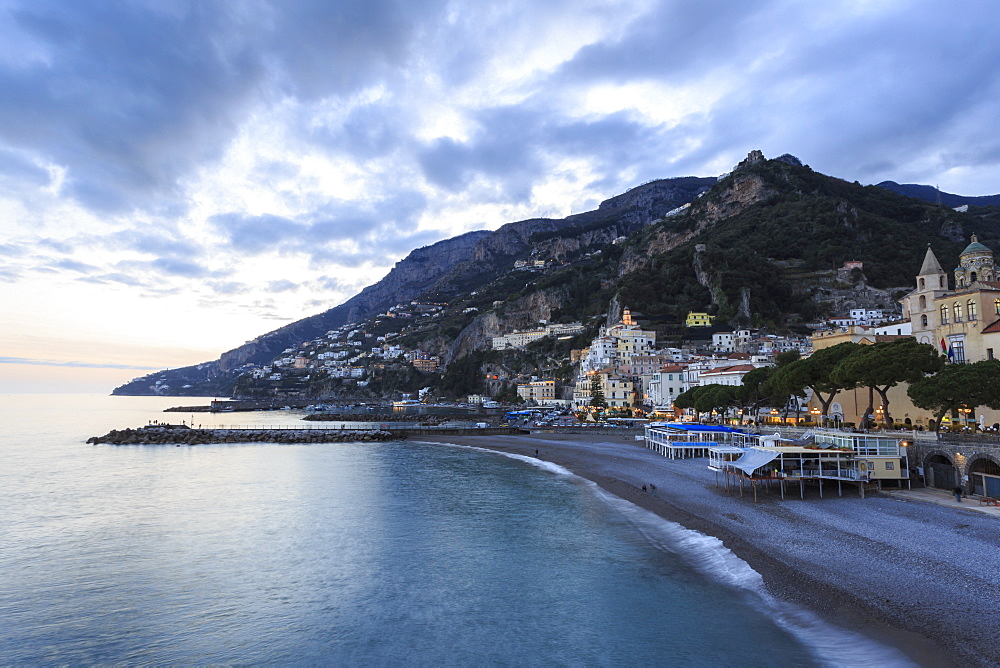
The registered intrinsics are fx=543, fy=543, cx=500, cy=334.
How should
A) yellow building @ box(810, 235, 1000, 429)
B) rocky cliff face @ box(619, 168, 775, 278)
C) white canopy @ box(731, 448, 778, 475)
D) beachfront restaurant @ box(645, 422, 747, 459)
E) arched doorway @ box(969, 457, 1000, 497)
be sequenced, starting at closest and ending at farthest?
arched doorway @ box(969, 457, 1000, 497) → white canopy @ box(731, 448, 778, 475) → yellow building @ box(810, 235, 1000, 429) → beachfront restaurant @ box(645, 422, 747, 459) → rocky cliff face @ box(619, 168, 775, 278)

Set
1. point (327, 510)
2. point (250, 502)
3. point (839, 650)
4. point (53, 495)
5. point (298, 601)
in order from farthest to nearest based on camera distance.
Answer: point (53, 495), point (250, 502), point (327, 510), point (298, 601), point (839, 650)

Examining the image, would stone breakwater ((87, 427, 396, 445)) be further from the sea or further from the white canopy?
the white canopy

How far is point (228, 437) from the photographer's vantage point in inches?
2509

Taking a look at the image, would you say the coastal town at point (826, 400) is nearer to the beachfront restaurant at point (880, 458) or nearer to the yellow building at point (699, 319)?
the beachfront restaurant at point (880, 458)

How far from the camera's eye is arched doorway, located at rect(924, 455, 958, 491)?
894 inches

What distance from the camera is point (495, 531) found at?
21234mm

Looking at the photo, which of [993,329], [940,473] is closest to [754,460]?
[940,473]

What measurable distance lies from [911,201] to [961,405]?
485 ft

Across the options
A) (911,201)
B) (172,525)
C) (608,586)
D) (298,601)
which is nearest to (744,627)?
(608,586)

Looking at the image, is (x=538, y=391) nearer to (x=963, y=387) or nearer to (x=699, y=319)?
(x=699, y=319)

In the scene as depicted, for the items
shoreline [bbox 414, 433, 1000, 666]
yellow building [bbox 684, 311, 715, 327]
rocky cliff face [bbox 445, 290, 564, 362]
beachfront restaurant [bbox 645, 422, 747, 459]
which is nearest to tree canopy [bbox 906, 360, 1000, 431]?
shoreline [bbox 414, 433, 1000, 666]

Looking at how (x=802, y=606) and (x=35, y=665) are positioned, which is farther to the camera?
(x=802, y=606)

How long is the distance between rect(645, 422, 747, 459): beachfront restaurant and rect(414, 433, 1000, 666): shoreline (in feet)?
32.8

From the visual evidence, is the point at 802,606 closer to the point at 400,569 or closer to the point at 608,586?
the point at 608,586
